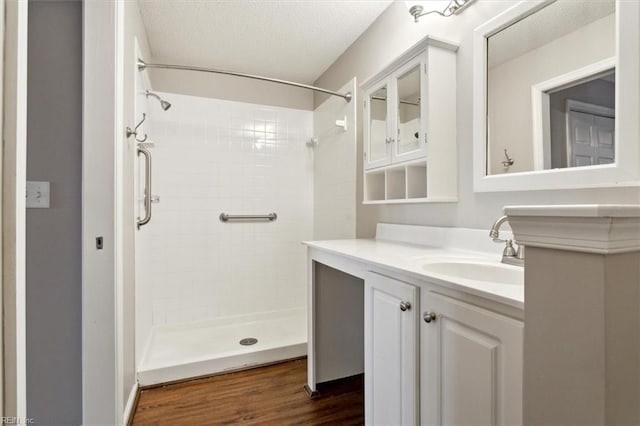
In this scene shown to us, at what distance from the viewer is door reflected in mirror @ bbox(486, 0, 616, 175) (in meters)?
0.99

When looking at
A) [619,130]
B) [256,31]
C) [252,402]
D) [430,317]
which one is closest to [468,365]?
[430,317]

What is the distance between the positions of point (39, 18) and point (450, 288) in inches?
76.0

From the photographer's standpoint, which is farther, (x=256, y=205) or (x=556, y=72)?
(x=256, y=205)

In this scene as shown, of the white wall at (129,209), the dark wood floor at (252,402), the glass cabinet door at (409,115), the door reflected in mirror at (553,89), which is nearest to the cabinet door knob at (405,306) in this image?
the door reflected in mirror at (553,89)

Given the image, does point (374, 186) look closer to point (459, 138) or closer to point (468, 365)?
point (459, 138)

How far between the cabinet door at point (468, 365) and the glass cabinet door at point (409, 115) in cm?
87

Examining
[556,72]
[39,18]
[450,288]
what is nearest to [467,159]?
[556,72]

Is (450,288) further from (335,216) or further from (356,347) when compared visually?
(335,216)

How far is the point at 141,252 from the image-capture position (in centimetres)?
214

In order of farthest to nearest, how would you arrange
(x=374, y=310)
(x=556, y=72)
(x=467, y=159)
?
(x=467, y=159) → (x=374, y=310) → (x=556, y=72)

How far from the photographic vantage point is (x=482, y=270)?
119cm

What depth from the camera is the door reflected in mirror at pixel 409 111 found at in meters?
1.59

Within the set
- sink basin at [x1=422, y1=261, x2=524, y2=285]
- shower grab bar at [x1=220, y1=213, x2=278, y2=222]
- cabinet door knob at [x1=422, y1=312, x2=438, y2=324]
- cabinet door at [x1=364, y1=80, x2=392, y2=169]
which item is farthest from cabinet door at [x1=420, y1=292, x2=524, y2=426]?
shower grab bar at [x1=220, y1=213, x2=278, y2=222]

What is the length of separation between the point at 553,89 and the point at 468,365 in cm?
99
